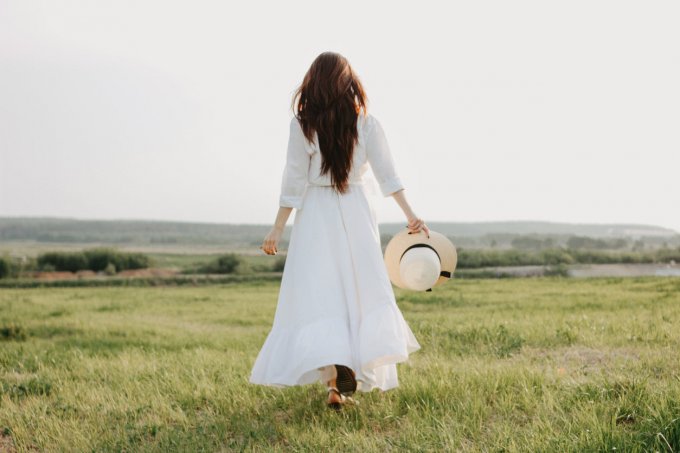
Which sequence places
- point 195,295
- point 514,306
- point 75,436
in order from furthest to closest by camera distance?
1. point 195,295
2. point 514,306
3. point 75,436

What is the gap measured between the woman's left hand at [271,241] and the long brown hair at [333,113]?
542mm

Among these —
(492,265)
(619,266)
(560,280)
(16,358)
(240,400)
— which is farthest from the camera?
(492,265)

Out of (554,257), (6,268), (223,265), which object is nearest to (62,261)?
(6,268)

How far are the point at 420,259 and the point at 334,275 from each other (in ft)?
2.18

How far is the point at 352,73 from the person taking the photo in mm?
4359

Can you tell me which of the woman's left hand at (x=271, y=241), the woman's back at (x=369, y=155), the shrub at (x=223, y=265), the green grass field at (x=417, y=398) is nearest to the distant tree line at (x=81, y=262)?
the shrub at (x=223, y=265)

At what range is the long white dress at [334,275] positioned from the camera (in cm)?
423

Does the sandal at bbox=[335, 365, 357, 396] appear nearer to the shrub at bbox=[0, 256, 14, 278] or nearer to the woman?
the woman

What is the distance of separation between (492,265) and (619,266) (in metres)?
4.16

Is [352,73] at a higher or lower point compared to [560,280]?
higher

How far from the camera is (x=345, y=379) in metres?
4.39

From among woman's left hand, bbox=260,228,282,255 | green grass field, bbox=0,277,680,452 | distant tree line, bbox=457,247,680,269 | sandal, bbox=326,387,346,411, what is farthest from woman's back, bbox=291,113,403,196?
distant tree line, bbox=457,247,680,269

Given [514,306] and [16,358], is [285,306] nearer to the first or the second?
[16,358]

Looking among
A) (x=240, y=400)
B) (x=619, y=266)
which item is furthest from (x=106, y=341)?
(x=619, y=266)
